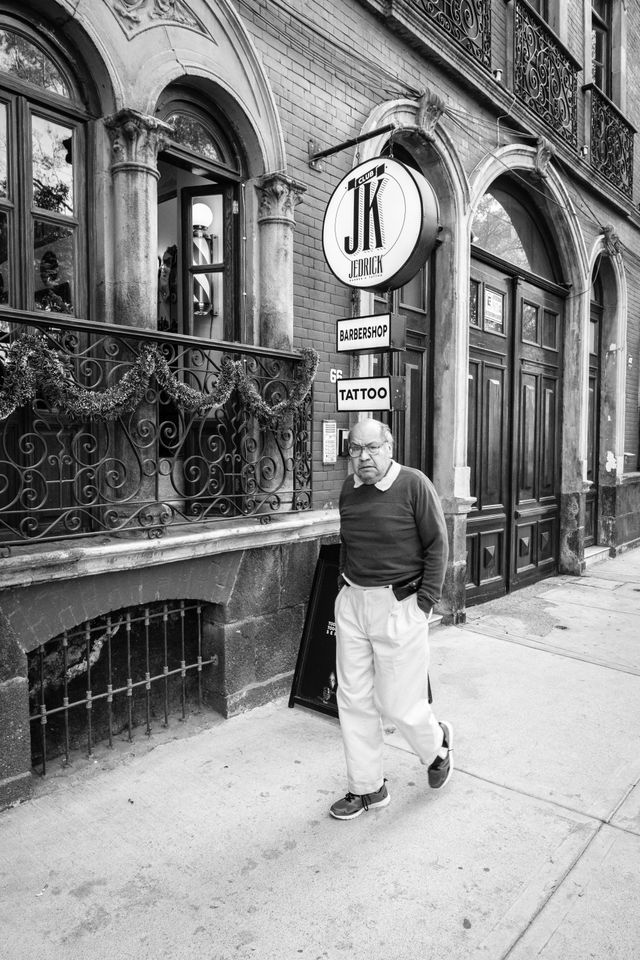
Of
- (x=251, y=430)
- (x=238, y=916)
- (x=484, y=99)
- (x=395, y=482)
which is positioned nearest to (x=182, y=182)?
(x=251, y=430)

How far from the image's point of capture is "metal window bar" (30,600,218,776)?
400 cm

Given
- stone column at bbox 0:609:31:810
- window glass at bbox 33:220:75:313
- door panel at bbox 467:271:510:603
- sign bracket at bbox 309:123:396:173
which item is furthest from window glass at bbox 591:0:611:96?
stone column at bbox 0:609:31:810

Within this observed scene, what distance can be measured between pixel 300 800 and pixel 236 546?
1.64 metres

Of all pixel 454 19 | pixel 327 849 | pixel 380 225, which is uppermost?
pixel 454 19

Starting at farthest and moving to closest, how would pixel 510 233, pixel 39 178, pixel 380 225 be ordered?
pixel 510 233
pixel 380 225
pixel 39 178

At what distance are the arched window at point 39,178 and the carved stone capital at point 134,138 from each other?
21 centimetres

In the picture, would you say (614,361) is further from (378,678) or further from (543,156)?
(378,678)

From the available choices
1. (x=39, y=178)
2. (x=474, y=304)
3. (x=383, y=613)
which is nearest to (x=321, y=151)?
(x=39, y=178)

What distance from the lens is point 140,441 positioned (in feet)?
14.1

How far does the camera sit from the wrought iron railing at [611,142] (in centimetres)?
1005

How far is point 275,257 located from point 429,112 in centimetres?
267

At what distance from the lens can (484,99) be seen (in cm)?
737

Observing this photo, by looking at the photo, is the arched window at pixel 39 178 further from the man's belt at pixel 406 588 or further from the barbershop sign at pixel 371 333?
the man's belt at pixel 406 588

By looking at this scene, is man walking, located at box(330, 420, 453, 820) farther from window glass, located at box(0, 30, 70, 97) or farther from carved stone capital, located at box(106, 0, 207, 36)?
carved stone capital, located at box(106, 0, 207, 36)
